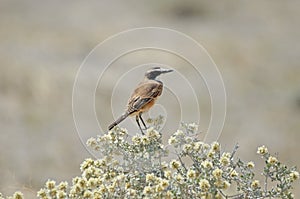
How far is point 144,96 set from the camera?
3996 millimetres

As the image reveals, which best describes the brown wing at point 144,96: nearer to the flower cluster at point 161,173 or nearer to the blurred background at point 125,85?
the flower cluster at point 161,173

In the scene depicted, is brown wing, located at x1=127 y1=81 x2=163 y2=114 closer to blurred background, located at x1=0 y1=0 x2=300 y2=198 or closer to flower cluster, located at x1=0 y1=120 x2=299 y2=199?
flower cluster, located at x1=0 y1=120 x2=299 y2=199

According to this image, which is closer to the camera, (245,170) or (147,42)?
(245,170)

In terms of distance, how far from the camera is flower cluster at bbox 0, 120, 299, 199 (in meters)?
3.57

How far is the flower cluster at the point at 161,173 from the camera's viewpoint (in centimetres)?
357

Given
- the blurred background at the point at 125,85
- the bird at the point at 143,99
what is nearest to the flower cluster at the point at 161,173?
the bird at the point at 143,99

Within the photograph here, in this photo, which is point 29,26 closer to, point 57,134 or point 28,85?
point 28,85

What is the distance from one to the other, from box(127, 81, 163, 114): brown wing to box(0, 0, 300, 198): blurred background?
6924 mm

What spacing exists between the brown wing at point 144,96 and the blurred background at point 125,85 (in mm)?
6924

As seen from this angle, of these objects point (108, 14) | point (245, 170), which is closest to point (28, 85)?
point (108, 14)

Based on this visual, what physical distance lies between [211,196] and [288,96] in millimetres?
14829

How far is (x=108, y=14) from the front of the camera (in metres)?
21.5

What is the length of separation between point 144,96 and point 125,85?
9106 mm

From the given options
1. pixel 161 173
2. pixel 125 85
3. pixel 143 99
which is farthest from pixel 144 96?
pixel 125 85
